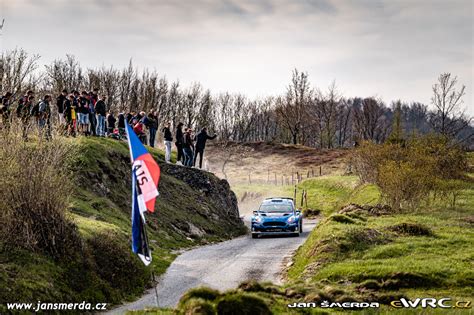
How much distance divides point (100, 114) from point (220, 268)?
1536 cm

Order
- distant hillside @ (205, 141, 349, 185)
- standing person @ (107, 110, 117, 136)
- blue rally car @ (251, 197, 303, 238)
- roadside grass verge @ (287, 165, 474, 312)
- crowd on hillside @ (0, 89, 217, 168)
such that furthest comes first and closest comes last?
distant hillside @ (205, 141, 349, 185), standing person @ (107, 110, 117, 136), blue rally car @ (251, 197, 303, 238), crowd on hillside @ (0, 89, 217, 168), roadside grass verge @ (287, 165, 474, 312)

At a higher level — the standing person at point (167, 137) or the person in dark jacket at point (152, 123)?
the person in dark jacket at point (152, 123)

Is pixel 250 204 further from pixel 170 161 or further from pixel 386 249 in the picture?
pixel 386 249

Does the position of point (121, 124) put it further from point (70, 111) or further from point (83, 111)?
point (70, 111)

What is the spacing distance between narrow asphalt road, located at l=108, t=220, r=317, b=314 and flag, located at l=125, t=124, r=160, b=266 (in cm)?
262

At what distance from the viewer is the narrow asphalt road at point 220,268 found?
17.4 m

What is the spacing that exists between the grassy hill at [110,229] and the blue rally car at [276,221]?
2.43 m

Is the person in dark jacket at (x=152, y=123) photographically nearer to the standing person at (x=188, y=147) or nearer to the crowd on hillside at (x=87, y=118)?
the crowd on hillside at (x=87, y=118)

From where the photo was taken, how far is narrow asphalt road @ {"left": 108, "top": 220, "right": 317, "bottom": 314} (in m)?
17.4

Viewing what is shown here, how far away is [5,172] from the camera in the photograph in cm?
1633

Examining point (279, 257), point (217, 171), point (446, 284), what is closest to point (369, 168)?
point (279, 257)

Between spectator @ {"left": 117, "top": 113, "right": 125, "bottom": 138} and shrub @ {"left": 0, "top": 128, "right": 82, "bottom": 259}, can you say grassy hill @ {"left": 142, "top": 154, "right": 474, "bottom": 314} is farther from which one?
spectator @ {"left": 117, "top": 113, "right": 125, "bottom": 138}

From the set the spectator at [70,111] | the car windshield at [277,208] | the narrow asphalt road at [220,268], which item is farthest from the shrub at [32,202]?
the car windshield at [277,208]

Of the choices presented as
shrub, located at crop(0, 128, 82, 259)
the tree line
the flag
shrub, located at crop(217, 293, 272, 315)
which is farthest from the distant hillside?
shrub, located at crop(217, 293, 272, 315)
